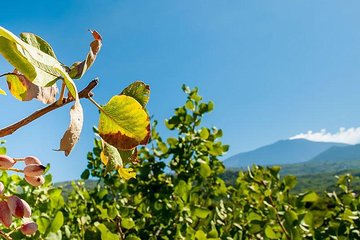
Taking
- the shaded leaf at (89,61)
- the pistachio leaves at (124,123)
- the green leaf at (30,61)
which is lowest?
the pistachio leaves at (124,123)

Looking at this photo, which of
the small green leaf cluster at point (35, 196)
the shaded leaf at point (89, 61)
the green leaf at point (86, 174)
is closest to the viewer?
the shaded leaf at point (89, 61)

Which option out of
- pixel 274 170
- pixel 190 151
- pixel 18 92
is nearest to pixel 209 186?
pixel 190 151

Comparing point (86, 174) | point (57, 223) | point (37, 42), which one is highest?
point (86, 174)

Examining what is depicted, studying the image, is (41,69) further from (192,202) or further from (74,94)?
(192,202)

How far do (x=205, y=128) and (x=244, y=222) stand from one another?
66cm

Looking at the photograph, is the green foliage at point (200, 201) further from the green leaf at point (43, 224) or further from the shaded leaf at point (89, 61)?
the shaded leaf at point (89, 61)

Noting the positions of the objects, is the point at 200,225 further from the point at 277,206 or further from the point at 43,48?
the point at 43,48

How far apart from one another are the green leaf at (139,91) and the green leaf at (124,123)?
0.07m

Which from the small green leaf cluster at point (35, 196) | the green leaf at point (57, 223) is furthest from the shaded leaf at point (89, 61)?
the small green leaf cluster at point (35, 196)

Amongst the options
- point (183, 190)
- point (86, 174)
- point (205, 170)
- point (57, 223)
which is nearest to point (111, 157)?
point (57, 223)

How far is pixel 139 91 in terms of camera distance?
2.22 feet

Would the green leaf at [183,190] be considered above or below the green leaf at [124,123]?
below

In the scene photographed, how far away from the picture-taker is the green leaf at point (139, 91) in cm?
67

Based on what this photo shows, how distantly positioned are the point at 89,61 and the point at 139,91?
123 mm
